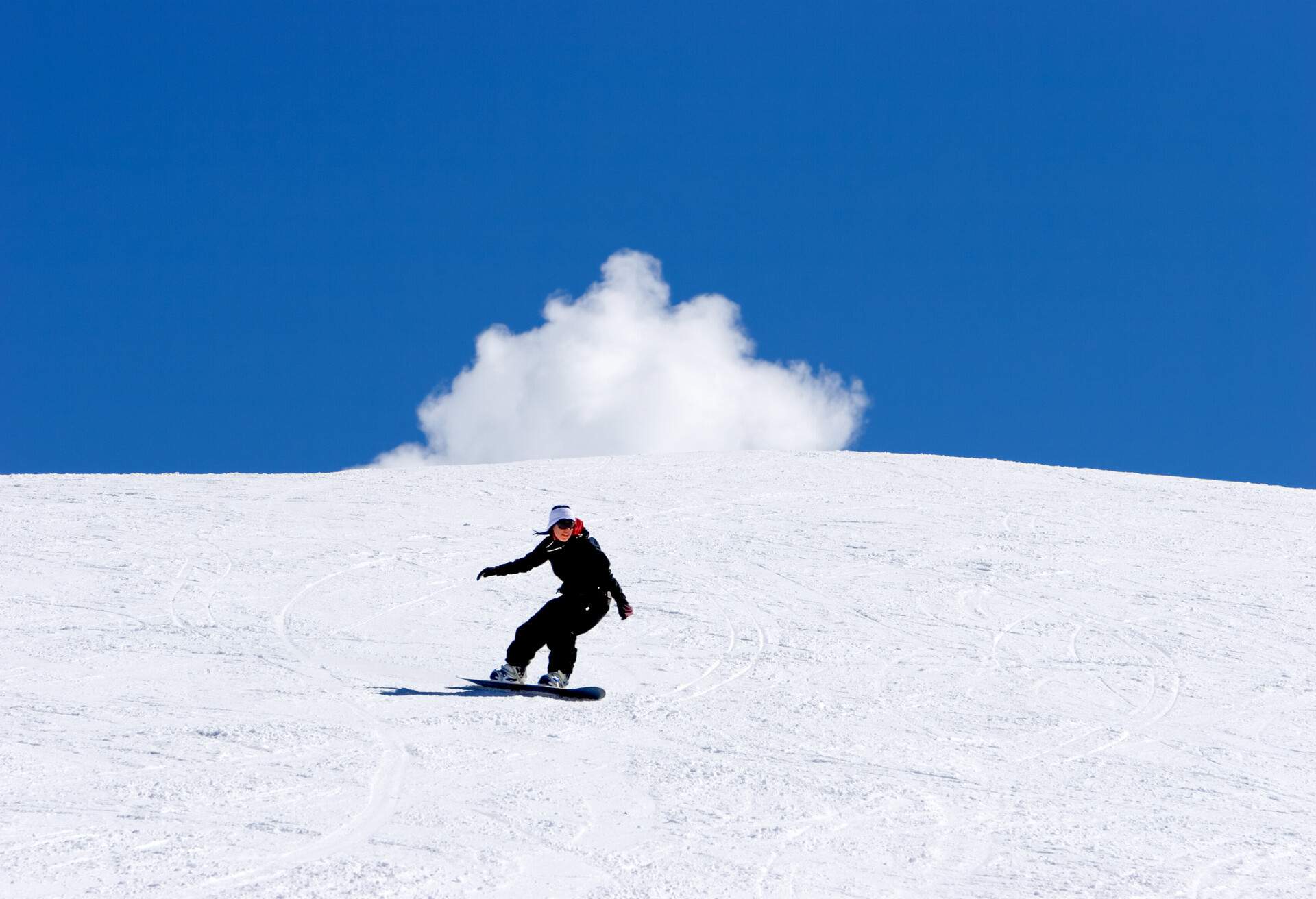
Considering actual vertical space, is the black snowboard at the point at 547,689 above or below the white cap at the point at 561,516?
below

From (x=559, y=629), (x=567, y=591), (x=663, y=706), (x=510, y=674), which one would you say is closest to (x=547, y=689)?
(x=510, y=674)

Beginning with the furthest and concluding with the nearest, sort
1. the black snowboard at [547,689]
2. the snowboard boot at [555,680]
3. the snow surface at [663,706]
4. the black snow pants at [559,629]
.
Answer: the black snow pants at [559,629], the snowboard boot at [555,680], the black snowboard at [547,689], the snow surface at [663,706]

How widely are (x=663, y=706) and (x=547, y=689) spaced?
0.89m

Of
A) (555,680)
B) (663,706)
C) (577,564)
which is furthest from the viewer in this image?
(577,564)

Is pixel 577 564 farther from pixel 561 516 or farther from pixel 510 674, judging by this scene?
pixel 510 674

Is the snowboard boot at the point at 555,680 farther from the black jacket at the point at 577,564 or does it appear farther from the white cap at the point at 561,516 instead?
the white cap at the point at 561,516

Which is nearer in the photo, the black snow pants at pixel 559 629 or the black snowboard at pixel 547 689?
the black snowboard at pixel 547 689

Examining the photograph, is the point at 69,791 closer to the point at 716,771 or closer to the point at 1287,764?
the point at 716,771

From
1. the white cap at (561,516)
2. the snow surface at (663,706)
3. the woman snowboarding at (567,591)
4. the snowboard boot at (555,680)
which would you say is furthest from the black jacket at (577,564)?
the snow surface at (663,706)

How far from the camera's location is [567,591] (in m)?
8.73

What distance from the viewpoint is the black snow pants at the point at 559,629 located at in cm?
862

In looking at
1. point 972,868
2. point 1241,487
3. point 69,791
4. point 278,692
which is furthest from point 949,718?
point 1241,487

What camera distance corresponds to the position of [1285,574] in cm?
1484

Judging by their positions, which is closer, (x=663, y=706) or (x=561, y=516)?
(x=663, y=706)
